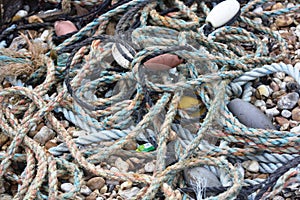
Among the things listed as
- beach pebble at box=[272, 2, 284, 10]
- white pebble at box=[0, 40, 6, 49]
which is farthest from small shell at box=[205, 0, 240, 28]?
white pebble at box=[0, 40, 6, 49]

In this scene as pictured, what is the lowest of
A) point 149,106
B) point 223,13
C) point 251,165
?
point 251,165

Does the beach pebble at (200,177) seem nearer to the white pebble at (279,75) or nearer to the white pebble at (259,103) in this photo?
the white pebble at (259,103)

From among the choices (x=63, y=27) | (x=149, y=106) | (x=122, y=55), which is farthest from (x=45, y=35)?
(x=149, y=106)

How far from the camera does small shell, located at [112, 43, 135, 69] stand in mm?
1605

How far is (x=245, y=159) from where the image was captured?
1444 millimetres

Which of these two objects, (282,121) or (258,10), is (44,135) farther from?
(258,10)

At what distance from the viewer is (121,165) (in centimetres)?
146

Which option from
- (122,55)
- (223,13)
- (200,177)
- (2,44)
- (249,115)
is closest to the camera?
(200,177)

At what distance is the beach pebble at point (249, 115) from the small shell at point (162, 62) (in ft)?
0.66

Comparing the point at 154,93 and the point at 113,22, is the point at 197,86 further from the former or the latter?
the point at 113,22

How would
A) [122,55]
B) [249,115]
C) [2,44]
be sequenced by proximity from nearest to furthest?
[249,115] → [122,55] → [2,44]

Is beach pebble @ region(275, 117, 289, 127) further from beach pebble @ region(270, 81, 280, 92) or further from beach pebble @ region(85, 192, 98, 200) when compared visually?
beach pebble @ region(85, 192, 98, 200)

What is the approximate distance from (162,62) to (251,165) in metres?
0.38

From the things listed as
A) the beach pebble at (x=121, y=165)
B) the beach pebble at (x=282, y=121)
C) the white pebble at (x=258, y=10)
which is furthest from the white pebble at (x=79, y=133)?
the white pebble at (x=258, y=10)
